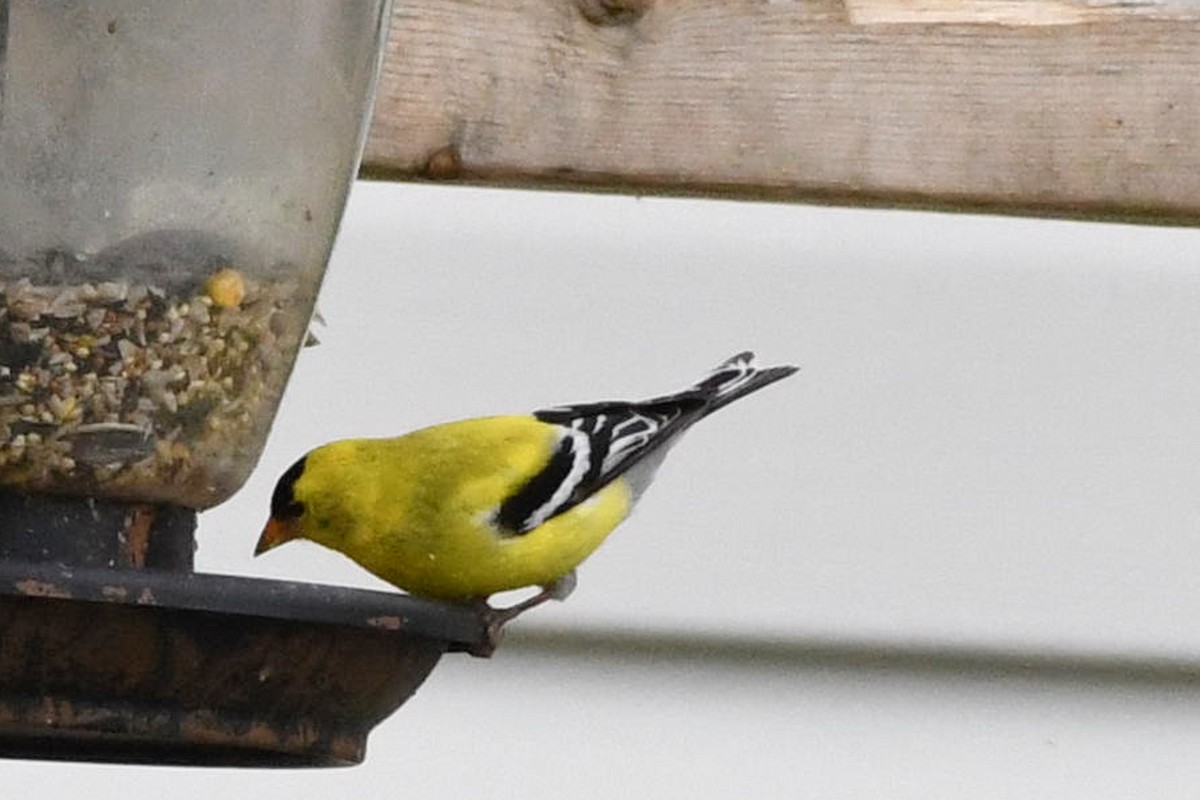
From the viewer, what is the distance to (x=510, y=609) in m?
2.36

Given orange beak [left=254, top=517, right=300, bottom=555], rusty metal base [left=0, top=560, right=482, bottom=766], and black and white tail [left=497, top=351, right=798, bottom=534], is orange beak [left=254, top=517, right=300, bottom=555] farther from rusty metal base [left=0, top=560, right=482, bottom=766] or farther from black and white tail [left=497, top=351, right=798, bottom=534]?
rusty metal base [left=0, top=560, right=482, bottom=766]

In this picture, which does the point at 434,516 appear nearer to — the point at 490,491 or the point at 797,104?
the point at 490,491

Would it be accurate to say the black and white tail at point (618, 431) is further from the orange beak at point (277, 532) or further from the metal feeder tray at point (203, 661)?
the metal feeder tray at point (203, 661)

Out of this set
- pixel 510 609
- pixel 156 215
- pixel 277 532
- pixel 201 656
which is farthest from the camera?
pixel 277 532

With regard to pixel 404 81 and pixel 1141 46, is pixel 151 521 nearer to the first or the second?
pixel 404 81

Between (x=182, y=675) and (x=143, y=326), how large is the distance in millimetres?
354

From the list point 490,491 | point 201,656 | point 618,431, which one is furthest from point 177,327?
point 618,431

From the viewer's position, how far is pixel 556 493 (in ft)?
9.07

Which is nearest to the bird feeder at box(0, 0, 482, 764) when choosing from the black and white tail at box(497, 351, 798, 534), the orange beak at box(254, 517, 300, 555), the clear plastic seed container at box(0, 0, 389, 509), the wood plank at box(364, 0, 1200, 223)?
the clear plastic seed container at box(0, 0, 389, 509)

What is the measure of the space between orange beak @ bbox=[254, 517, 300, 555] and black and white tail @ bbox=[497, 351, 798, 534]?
0.28 meters

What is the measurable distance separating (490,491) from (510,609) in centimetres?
35

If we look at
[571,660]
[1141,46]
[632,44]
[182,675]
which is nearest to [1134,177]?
[1141,46]

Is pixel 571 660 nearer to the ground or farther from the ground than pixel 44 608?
nearer to the ground

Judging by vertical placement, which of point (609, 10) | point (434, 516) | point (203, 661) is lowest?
point (434, 516)
